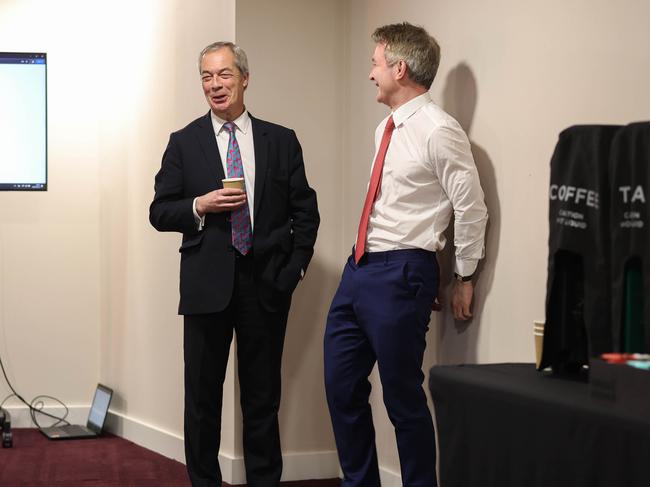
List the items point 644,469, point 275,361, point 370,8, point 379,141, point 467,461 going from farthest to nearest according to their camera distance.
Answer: point 370,8 → point 275,361 → point 379,141 → point 467,461 → point 644,469

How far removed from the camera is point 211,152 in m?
3.39

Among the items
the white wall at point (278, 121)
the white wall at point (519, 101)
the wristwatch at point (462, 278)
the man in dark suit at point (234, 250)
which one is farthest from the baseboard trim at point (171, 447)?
the wristwatch at point (462, 278)

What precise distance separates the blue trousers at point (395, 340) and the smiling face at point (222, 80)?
2.47ft

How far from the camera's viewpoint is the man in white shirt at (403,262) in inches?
116

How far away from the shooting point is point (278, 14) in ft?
13.1

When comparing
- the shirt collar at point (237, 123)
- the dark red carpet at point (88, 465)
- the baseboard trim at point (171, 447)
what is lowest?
the dark red carpet at point (88, 465)

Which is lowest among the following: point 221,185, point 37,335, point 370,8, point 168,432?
point 168,432

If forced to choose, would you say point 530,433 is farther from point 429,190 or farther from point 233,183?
point 233,183

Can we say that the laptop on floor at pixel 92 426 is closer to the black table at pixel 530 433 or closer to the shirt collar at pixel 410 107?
the shirt collar at pixel 410 107

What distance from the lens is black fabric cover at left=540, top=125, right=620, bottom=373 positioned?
6.06 feet

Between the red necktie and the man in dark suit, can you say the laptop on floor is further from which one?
the red necktie

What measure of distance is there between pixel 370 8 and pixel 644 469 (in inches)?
107

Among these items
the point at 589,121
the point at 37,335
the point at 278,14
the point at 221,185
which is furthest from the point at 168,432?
the point at 589,121

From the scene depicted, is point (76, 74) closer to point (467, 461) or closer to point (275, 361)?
point (275, 361)
